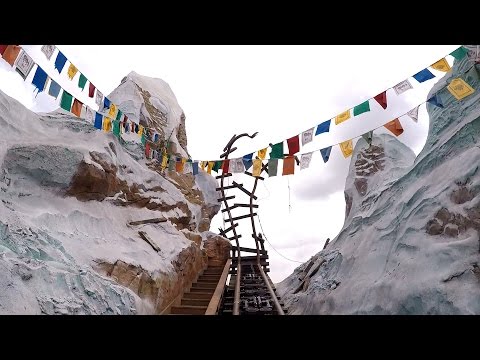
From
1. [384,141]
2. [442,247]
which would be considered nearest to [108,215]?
[442,247]

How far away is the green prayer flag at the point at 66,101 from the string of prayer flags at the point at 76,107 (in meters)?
0.14

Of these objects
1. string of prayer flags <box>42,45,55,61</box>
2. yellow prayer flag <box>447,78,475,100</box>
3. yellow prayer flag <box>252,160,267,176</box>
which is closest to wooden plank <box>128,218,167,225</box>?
yellow prayer flag <box>252,160,267,176</box>

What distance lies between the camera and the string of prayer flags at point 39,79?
7.05 m

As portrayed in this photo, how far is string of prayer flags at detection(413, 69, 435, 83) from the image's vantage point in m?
7.69

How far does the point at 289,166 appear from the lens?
10.9 m

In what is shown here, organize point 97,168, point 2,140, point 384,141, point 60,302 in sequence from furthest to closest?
point 384,141, point 97,168, point 2,140, point 60,302

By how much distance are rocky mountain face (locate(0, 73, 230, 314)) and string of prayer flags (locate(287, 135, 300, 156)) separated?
4781mm

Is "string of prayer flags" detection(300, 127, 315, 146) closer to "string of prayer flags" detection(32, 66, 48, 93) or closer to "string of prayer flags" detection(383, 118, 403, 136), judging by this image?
"string of prayer flags" detection(383, 118, 403, 136)

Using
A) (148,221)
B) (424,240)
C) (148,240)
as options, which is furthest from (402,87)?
(148,221)

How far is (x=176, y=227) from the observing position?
11703 millimetres

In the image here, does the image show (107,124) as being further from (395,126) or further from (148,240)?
(395,126)

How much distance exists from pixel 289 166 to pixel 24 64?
778 cm
